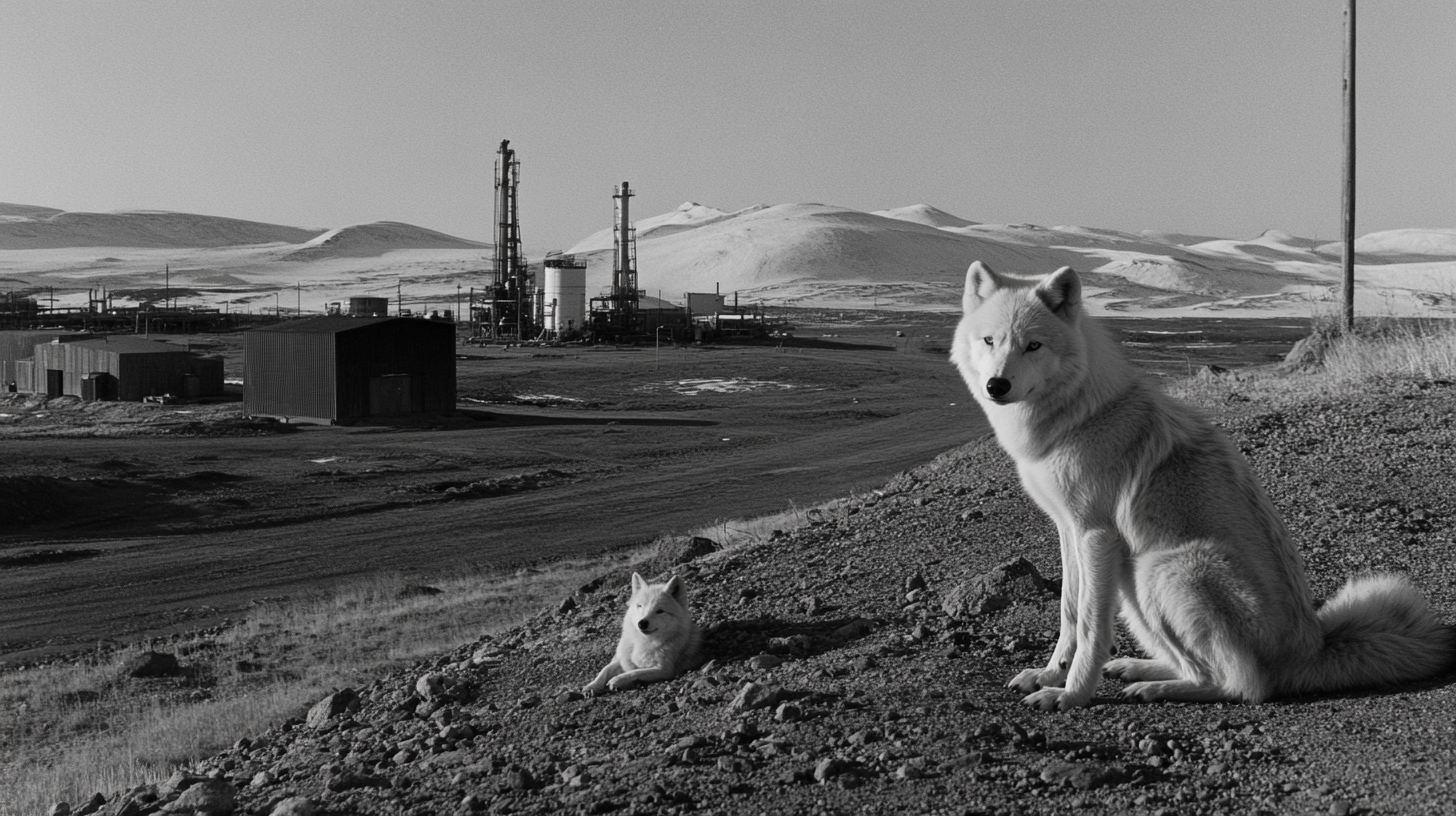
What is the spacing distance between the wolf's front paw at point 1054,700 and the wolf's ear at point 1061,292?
1994 millimetres

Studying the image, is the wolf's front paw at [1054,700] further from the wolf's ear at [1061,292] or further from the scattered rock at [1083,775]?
the wolf's ear at [1061,292]

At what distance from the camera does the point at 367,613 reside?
2095cm

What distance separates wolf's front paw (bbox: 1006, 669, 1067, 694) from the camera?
694 centimetres

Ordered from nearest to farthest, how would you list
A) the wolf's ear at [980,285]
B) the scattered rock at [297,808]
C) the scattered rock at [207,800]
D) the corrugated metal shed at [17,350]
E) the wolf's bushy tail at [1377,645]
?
the wolf's bushy tail at [1377,645] → the wolf's ear at [980,285] → the scattered rock at [297,808] → the scattered rock at [207,800] → the corrugated metal shed at [17,350]

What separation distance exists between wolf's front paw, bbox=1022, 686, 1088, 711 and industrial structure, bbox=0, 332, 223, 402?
57.5 m

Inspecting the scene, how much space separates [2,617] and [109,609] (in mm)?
1683

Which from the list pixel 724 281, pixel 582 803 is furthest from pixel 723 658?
pixel 724 281

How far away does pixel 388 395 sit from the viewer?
53.1m

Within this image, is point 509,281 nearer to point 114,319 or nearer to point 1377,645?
point 114,319

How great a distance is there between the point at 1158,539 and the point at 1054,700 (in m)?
1.02

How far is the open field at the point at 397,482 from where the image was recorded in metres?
24.7

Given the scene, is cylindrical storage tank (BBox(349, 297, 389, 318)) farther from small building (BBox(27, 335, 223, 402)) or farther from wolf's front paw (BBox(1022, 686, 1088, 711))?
wolf's front paw (BBox(1022, 686, 1088, 711))

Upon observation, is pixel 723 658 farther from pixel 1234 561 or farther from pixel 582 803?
pixel 1234 561

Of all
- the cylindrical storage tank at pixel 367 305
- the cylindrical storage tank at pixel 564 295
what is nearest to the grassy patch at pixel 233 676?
the cylindrical storage tank at pixel 367 305
